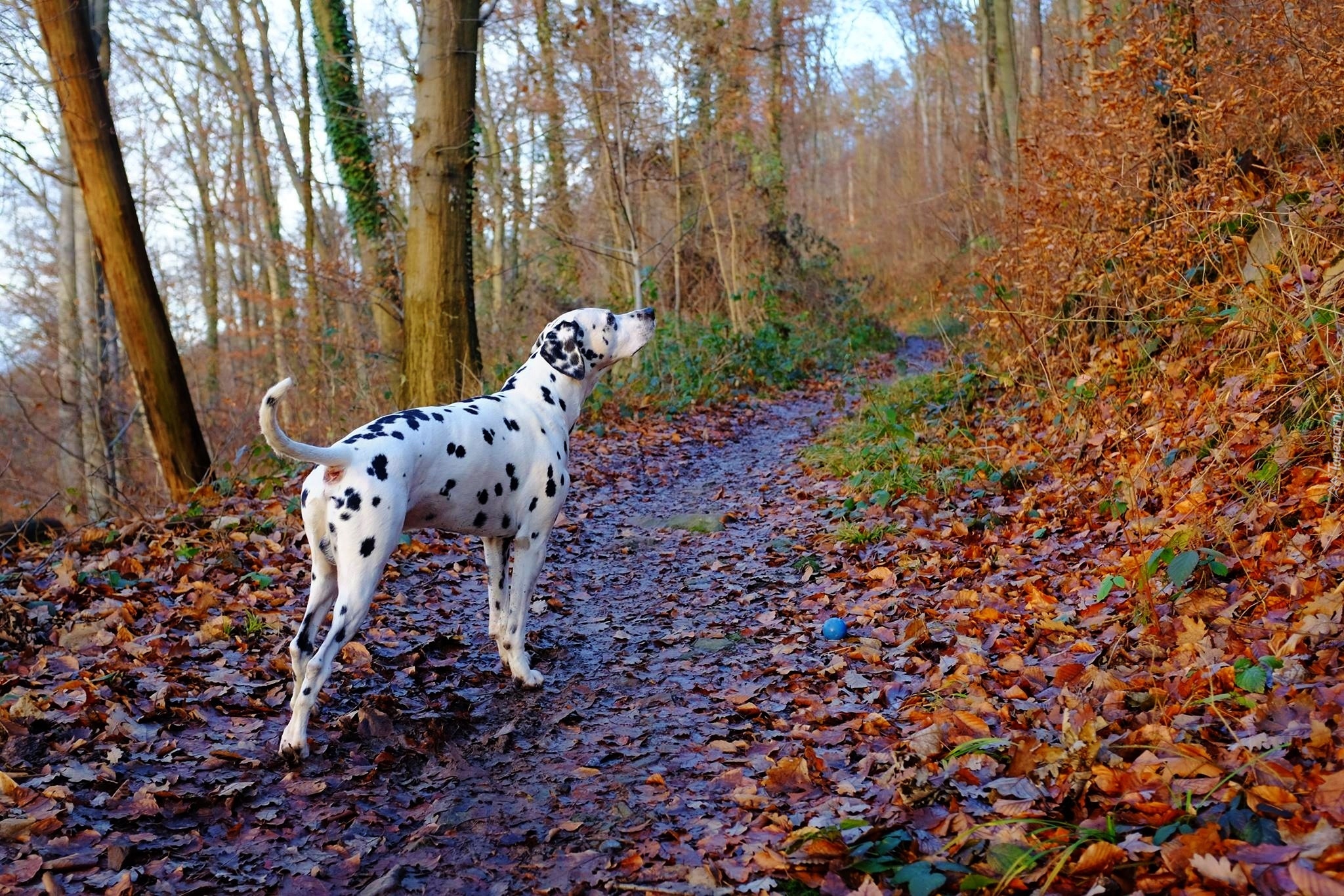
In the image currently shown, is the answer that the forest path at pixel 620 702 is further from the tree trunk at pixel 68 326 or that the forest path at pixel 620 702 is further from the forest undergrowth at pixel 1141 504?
the tree trunk at pixel 68 326

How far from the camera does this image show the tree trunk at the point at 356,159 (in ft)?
50.4

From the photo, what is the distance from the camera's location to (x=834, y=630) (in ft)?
18.4

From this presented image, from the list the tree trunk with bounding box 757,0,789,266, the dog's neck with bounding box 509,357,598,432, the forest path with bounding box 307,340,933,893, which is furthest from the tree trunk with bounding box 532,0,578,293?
the dog's neck with bounding box 509,357,598,432

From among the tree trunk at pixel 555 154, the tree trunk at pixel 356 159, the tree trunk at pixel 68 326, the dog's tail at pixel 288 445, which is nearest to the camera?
the dog's tail at pixel 288 445

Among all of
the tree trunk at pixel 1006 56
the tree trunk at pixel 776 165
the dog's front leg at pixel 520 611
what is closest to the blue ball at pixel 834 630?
the dog's front leg at pixel 520 611

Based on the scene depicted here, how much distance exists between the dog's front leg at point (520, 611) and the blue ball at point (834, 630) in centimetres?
173

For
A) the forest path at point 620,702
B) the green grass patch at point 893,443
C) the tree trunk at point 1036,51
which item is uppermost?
the tree trunk at point 1036,51

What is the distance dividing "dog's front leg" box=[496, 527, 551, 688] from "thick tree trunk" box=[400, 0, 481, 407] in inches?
228

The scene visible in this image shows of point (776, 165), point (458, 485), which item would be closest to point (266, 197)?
point (776, 165)

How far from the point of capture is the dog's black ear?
5988 millimetres

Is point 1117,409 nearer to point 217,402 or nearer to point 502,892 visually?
point 502,892

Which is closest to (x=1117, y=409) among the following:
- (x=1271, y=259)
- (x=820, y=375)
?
(x=1271, y=259)

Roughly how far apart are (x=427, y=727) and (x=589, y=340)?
2630 mm

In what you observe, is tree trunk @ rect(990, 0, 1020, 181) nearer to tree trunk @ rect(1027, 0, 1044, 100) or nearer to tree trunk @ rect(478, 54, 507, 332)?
tree trunk @ rect(1027, 0, 1044, 100)
